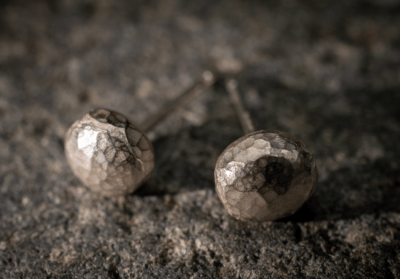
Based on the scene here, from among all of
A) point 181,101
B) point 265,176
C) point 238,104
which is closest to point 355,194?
point 265,176

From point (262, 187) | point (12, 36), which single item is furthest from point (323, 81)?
point (12, 36)

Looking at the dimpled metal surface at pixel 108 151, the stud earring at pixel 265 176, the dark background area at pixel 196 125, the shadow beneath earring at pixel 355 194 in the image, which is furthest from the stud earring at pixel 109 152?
the shadow beneath earring at pixel 355 194

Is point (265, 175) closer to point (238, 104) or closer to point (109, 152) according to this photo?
point (109, 152)

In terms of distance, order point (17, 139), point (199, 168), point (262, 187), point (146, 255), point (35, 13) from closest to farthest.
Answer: point (262, 187) → point (146, 255) → point (199, 168) → point (17, 139) → point (35, 13)

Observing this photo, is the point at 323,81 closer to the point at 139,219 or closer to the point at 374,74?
the point at 374,74

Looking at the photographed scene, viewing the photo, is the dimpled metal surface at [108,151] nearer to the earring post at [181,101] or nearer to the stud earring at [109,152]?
the stud earring at [109,152]

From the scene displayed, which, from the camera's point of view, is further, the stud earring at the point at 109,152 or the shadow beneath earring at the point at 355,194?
the shadow beneath earring at the point at 355,194

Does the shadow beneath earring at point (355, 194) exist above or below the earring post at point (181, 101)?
below

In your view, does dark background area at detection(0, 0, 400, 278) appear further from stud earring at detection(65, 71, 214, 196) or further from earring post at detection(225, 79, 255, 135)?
stud earring at detection(65, 71, 214, 196)
